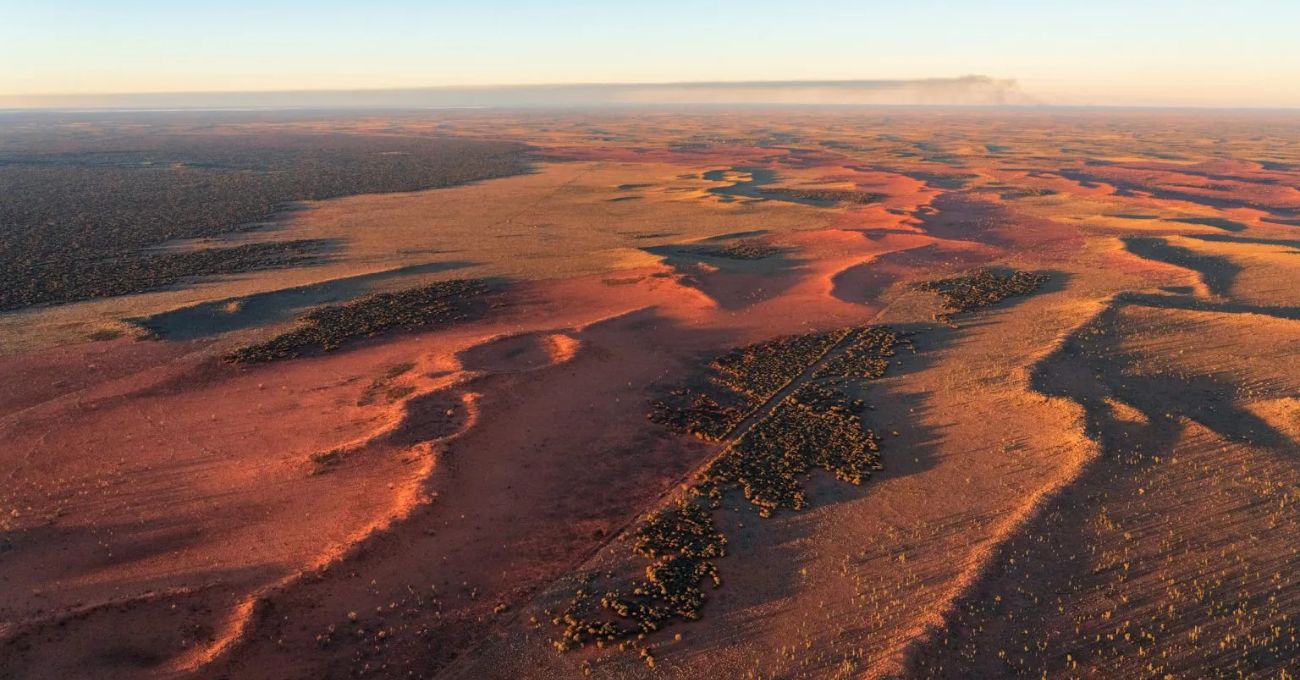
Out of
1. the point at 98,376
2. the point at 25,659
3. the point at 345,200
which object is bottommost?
the point at 25,659

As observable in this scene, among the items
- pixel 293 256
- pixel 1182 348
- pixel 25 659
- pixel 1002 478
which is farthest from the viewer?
pixel 293 256

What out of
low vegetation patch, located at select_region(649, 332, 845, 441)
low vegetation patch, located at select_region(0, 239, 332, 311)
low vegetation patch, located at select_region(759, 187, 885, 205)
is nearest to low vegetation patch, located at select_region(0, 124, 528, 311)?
low vegetation patch, located at select_region(0, 239, 332, 311)

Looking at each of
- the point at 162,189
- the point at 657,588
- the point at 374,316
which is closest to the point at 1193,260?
the point at 657,588

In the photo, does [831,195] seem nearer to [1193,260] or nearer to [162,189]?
[1193,260]

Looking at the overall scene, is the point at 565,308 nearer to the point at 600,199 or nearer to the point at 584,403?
the point at 584,403

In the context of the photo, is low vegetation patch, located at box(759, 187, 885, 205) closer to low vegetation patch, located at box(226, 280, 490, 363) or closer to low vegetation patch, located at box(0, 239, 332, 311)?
low vegetation patch, located at box(226, 280, 490, 363)

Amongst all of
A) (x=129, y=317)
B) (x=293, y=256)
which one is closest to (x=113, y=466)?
(x=129, y=317)
